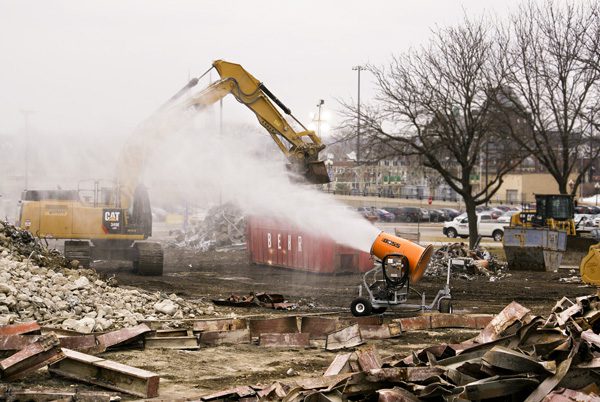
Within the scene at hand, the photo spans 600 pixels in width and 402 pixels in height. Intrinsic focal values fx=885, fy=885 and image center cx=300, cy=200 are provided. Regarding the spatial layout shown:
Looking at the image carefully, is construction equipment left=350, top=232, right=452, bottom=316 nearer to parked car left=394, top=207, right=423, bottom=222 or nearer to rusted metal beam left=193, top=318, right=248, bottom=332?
rusted metal beam left=193, top=318, right=248, bottom=332

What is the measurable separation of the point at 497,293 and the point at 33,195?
13777 millimetres

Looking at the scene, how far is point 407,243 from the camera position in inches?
683

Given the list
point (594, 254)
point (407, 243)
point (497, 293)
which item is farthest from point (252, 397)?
point (594, 254)

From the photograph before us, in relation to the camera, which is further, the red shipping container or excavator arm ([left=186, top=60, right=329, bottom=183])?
the red shipping container

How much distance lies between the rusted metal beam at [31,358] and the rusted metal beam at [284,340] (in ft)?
12.9

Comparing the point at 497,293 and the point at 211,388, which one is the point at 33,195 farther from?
the point at 211,388

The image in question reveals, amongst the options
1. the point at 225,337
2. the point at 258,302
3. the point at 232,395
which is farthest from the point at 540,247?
the point at 232,395

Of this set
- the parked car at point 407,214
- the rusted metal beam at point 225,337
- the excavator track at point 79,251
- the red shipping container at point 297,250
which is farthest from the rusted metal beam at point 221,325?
the parked car at point 407,214

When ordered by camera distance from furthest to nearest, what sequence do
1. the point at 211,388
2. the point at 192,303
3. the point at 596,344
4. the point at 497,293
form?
1. the point at 497,293
2. the point at 192,303
3. the point at 211,388
4. the point at 596,344

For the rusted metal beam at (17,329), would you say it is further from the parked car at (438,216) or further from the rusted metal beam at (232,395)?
the parked car at (438,216)

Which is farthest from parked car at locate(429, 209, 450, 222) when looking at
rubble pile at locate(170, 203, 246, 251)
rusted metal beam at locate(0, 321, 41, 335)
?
rusted metal beam at locate(0, 321, 41, 335)

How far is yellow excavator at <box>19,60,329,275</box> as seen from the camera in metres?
24.5

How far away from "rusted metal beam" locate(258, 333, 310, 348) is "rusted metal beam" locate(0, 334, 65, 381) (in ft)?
12.9

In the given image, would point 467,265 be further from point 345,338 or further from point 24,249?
point 345,338
